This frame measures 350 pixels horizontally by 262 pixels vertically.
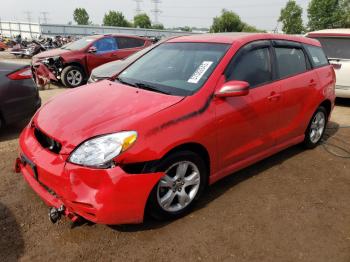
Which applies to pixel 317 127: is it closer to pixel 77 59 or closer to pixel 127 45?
pixel 77 59

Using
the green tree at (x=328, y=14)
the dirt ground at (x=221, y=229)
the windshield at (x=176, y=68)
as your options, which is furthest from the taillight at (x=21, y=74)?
the green tree at (x=328, y=14)

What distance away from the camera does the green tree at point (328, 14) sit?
43.7 meters

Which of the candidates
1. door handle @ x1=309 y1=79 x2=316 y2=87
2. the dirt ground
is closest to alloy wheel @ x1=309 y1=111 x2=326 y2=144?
door handle @ x1=309 y1=79 x2=316 y2=87

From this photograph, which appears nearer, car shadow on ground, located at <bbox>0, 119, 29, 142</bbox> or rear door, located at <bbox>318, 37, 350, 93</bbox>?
car shadow on ground, located at <bbox>0, 119, 29, 142</bbox>

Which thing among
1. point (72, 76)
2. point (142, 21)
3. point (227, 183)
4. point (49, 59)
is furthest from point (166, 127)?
point (142, 21)

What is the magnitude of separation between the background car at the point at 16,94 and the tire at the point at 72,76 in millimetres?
4525

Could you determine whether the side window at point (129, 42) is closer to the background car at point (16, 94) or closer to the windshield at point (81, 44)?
A: the windshield at point (81, 44)

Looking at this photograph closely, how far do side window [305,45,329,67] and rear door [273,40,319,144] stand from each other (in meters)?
0.16

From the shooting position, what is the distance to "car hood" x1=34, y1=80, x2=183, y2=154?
9.41 feet

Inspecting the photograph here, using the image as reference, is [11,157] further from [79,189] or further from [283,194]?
[283,194]

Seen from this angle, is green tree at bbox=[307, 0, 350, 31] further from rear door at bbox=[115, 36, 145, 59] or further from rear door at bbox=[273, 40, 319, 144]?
rear door at bbox=[273, 40, 319, 144]

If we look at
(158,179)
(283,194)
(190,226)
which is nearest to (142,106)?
(158,179)

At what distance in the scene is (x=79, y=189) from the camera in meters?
2.72

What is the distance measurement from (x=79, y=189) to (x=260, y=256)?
1.56 metres
